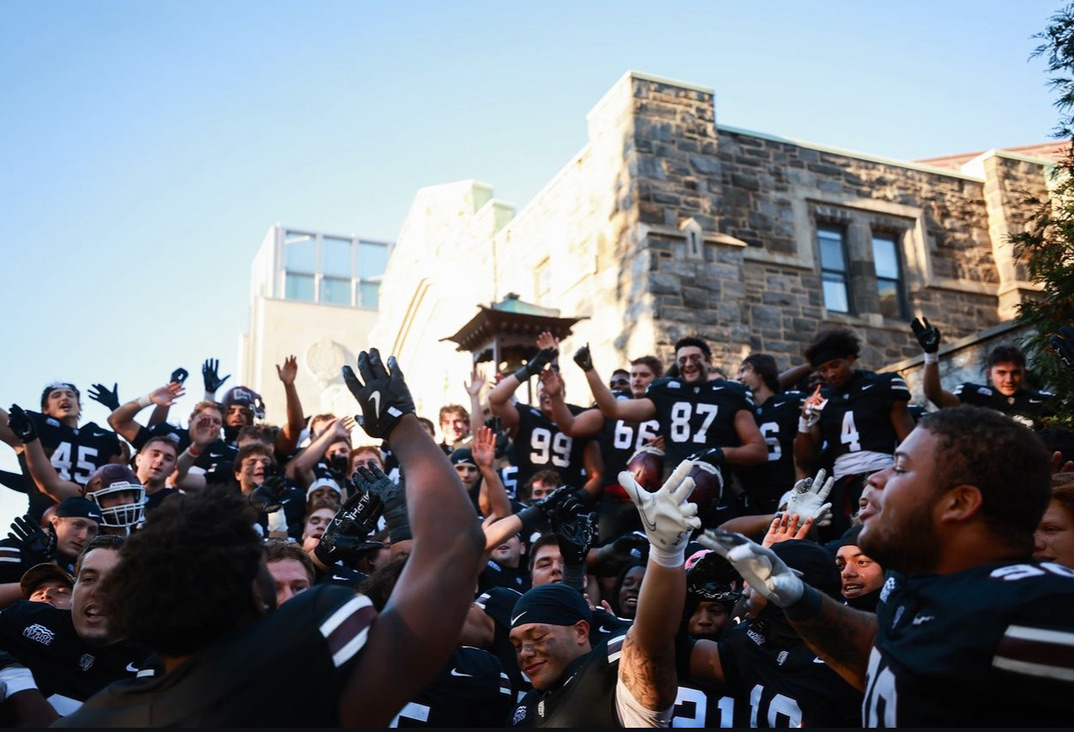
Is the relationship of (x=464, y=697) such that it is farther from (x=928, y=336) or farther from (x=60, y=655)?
(x=928, y=336)

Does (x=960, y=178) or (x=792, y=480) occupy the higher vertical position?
(x=960, y=178)

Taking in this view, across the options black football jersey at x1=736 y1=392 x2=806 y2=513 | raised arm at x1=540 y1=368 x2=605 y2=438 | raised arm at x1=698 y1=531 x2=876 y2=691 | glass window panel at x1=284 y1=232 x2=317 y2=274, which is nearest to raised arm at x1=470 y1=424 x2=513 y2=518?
raised arm at x1=540 y1=368 x2=605 y2=438

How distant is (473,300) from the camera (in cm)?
1878

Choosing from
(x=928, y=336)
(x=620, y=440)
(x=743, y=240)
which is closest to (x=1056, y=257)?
(x=928, y=336)

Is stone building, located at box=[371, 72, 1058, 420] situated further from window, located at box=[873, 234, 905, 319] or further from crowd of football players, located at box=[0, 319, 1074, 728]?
crowd of football players, located at box=[0, 319, 1074, 728]

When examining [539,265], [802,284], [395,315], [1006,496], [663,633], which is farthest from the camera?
[395,315]

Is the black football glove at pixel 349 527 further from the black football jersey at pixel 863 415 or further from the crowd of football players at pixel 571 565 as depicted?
the black football jersey at pixel 863 415

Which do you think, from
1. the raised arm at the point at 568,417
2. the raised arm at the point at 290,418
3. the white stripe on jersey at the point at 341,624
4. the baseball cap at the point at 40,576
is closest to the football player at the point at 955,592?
the white stripe on jersey at the point at 341,624

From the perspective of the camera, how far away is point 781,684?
11.9 ft

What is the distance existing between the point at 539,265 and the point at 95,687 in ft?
42.7

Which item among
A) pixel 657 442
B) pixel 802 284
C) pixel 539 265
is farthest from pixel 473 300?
pixel 657 442

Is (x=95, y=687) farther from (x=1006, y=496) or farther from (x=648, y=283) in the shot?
(x=648, y=283)

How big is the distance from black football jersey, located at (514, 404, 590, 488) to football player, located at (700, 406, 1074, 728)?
522 centimetres

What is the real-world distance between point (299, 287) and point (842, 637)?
1650 inches
